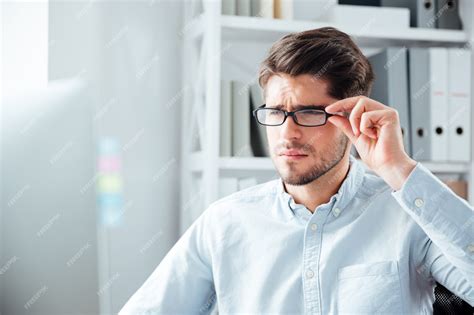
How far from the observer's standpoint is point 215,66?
1.87 metres

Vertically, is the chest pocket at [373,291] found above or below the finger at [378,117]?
below

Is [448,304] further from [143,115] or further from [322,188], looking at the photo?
[143,115]

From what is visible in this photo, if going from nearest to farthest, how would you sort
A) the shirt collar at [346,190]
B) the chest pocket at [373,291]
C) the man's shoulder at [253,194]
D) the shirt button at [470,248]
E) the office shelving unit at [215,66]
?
Result: the shirt button at [470,248], the chest pocket at [373,291], the shirt collar at [346,190], the man's shoulder at [253,194], the office shelving unit at [215,66]

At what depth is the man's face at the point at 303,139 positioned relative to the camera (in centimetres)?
116

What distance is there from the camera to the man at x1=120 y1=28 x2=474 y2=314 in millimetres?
1042

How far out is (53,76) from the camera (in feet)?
6.11

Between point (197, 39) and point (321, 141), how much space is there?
0.98 m

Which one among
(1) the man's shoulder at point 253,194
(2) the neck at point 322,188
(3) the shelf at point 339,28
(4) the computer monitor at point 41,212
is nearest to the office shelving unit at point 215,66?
(3) the shelf at point 339,28

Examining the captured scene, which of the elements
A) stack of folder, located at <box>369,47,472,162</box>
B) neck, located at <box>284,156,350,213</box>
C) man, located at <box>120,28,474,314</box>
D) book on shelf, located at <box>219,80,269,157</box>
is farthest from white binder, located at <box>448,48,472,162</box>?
neck, located at <box>284,156,350,213</box>

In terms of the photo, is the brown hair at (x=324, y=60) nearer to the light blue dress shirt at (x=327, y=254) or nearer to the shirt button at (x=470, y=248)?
the light blue dress shirt at (x=327, y=254)

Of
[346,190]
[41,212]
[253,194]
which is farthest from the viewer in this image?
[41,212]

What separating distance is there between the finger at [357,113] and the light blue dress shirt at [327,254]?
131 mm

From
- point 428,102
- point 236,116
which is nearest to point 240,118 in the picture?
point 236,116

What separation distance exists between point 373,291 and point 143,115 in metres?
1.21
